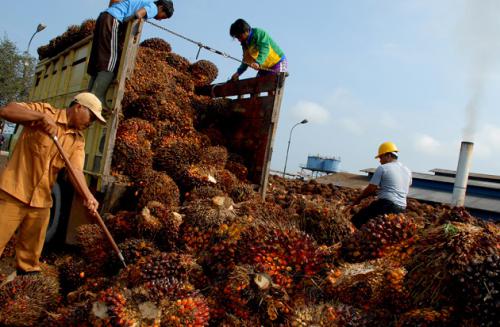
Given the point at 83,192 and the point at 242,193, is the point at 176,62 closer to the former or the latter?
the point at 242,193

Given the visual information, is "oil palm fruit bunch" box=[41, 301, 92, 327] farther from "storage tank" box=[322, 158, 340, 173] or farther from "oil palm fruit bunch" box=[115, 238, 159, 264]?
"storage tank" box=[322, 158, 340, 173]

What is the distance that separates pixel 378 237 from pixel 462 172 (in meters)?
9.91

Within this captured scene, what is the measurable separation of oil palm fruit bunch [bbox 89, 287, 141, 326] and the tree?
3122 centimetres

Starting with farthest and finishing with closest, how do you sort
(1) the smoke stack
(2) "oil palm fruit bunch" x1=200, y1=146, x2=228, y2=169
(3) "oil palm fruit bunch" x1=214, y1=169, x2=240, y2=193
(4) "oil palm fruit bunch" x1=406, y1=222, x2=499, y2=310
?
(1) the smoke stack < (2) "oil palm fruit bunch" x1=200, y1=146, x2=228, y2=169 < (3) "oil palm fruit bunch" x1=214, y1=169, x2=240, y2=193 < (4) "oil palm fruit bunch" x1=406, y1=222, x2=499, y2=310

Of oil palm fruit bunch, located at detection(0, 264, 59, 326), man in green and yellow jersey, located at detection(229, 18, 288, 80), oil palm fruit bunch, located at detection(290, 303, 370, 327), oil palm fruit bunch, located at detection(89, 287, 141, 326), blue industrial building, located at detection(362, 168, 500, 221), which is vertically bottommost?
oil palm fruit bunch, located at detection(0, 264, 59, 326)

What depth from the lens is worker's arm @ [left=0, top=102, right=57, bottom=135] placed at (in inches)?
145

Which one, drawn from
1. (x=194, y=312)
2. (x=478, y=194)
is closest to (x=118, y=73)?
(x=194, y=312)

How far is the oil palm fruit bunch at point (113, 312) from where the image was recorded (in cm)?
278

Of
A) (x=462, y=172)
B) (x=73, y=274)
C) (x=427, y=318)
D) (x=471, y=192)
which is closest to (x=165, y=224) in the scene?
(x=73, y=274)

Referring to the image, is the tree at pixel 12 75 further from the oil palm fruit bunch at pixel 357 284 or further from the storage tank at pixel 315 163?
the oil palm fruit bunch at pixel 357 284

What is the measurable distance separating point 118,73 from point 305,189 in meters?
6.82

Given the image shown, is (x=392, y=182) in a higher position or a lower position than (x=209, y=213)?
higher

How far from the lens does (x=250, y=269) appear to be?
326 cm

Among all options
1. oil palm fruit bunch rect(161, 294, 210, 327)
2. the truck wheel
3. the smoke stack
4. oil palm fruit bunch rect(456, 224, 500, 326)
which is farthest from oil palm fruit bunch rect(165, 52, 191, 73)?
the smoke stack
